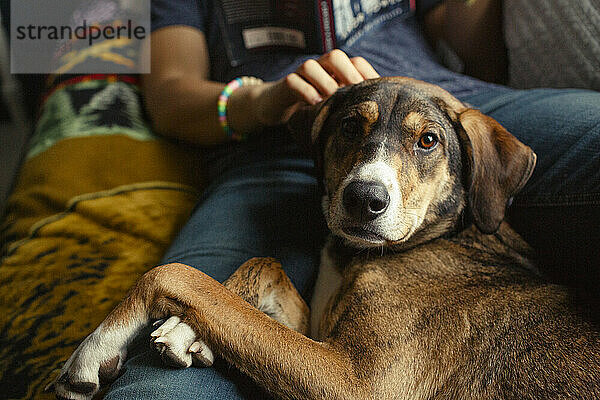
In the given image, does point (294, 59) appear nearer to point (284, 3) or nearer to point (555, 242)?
point (284, 3)

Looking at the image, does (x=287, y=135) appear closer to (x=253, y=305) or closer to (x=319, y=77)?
(x=319, y=77)

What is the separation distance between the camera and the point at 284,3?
105 inches

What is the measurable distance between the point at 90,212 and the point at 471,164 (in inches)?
78.2

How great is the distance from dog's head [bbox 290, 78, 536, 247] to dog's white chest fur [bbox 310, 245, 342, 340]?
0.61ft

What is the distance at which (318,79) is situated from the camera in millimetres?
2209

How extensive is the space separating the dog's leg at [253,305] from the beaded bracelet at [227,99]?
3.41 ft

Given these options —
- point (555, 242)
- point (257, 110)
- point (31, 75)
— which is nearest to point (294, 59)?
point (257, 110)

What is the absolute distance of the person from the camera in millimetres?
1769

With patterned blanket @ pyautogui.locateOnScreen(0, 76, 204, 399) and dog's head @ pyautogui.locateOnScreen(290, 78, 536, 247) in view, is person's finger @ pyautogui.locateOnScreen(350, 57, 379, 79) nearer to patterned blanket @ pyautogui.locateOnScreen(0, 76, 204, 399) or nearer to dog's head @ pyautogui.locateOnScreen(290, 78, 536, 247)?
dog's head @ pyautogui.locateOnScreen(290, 78, 536, 247)

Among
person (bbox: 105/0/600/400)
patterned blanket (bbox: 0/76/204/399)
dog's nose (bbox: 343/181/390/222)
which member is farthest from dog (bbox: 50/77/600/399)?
patterned blanket (bbox: 0/76/204/399)

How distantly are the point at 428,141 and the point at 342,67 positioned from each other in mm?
578

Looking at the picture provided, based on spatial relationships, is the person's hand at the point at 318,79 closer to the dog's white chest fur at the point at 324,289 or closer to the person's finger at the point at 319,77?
the person's finger at the point at 319,77

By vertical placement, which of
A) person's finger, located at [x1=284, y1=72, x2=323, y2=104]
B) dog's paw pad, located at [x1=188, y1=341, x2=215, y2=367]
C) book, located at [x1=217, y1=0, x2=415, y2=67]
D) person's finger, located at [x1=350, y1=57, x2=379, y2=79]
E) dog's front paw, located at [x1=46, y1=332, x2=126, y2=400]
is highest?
book, located at [x1=217, y1=0, x2=415, y2=67]

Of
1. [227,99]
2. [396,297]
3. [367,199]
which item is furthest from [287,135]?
[396,297]
